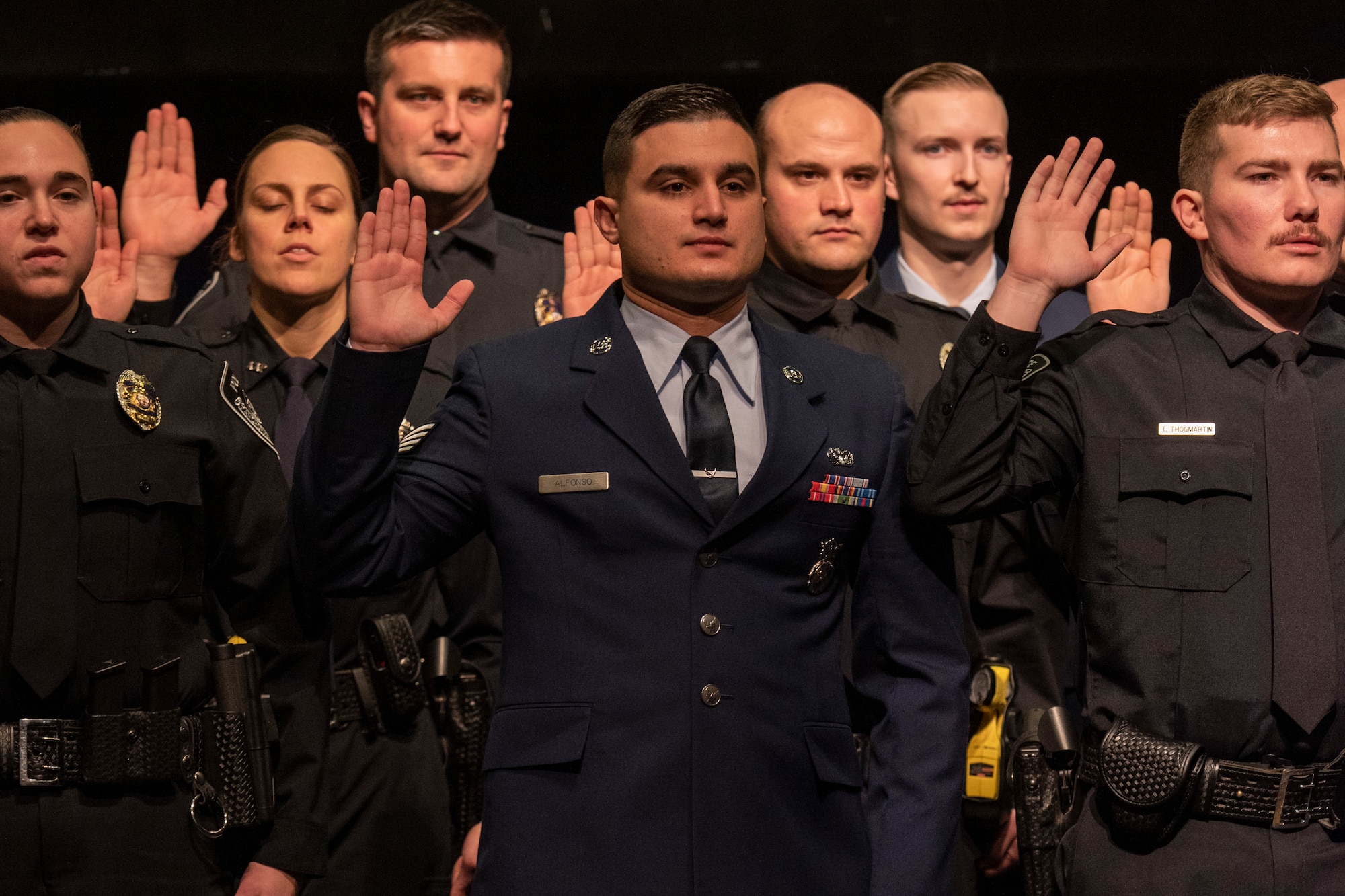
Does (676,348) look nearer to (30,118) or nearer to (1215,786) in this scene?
(1215,786)

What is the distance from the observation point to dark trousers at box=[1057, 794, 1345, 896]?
2461 mm

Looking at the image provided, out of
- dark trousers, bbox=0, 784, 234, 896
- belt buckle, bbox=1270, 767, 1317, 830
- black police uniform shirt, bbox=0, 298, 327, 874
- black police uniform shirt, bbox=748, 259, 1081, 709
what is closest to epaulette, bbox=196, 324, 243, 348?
black police uniform shirt, bbox=0, 298, 327, 874

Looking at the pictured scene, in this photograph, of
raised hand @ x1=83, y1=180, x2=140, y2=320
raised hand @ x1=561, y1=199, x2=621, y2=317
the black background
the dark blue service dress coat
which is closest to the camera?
the dark blue service dress coat

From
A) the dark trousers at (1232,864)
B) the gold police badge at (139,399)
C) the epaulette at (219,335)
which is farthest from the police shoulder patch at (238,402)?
the dark trousers at (1232,864)

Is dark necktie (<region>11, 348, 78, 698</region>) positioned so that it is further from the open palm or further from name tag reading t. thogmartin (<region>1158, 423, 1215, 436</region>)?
name tag reading t. thogmartin (<region>1158, 423, 1215, 436</region>)

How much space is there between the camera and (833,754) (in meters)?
2.22

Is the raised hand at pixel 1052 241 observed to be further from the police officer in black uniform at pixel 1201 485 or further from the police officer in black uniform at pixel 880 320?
the police officer in black uniform at pixel 880 320

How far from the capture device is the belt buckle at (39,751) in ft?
8.09

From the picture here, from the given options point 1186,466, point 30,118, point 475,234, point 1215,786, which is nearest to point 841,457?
point 1186,466

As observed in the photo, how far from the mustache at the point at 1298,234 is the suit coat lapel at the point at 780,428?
3.00ft

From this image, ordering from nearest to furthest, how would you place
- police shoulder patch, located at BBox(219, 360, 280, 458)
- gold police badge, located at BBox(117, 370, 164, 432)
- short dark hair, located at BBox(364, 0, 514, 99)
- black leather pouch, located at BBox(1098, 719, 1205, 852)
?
black leather pouch, located at BBox(1098, 719, 1205, 852)
gold police badge, located at BBox(117, 370, 164, 432)
police shoulder patch, located at BBox(219, 360, 280, 458)
short dark hair, located at BBox(364, 0, 514, 99)

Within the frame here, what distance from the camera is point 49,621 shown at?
253 centimetres

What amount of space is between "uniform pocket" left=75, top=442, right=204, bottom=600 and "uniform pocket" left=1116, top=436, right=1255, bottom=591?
1610mm

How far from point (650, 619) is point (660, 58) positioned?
2959mm
